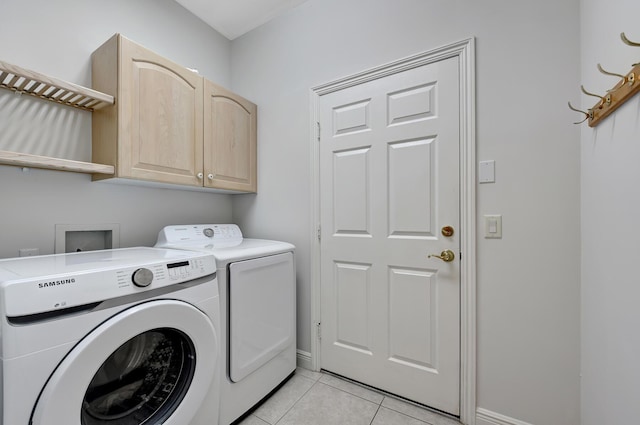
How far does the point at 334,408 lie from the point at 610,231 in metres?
1.52

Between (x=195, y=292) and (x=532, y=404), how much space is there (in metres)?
1.65

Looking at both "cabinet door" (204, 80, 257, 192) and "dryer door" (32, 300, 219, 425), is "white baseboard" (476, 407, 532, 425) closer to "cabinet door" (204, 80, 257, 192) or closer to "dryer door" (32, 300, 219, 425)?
"dryer door" (32, 300, 219, 425)

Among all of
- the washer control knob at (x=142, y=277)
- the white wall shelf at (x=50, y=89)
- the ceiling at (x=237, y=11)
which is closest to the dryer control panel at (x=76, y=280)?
the washer control knob at (x=142, y=277)

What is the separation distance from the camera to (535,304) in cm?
127

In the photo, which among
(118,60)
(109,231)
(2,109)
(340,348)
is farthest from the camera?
(340,348)

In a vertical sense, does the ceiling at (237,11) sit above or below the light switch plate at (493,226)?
above

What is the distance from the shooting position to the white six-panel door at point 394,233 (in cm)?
146

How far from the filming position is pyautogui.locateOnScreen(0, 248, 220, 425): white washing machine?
73 cm

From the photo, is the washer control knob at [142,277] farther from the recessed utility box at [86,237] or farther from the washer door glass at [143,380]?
the recessed utility box at [86,237]

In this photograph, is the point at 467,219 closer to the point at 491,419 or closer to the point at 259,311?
the point at 491,419

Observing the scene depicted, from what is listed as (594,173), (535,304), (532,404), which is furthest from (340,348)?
(594,173)

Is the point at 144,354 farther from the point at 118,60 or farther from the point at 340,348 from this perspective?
the point at 118,60

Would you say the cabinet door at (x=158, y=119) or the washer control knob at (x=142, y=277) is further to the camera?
the cabinet door at (x=158, y=119)

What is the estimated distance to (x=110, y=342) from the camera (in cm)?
86
